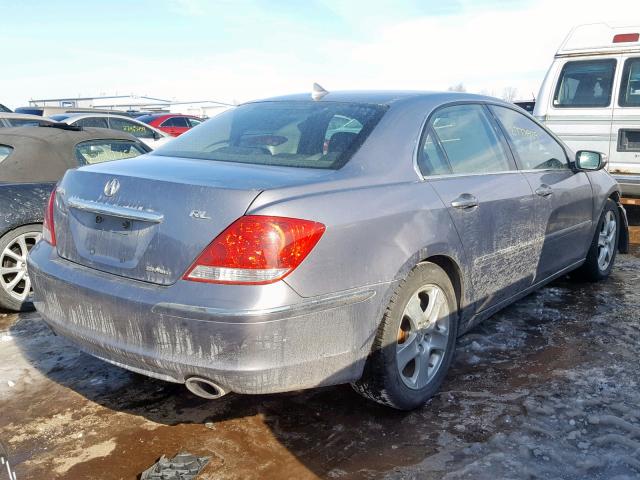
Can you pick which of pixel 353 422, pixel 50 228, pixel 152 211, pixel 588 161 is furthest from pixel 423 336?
pixel 588 161

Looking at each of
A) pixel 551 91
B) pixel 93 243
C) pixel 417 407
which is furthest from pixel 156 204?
pixel 551 91

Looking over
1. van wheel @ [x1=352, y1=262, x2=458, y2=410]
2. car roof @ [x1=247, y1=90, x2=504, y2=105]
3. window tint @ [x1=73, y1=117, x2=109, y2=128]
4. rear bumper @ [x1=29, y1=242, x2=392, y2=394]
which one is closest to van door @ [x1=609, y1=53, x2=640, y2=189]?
car roof @ [x1=247, y1=90, x2=504, y2=105]

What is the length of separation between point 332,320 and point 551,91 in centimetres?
627

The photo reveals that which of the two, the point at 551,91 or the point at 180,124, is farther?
the point at 180,124

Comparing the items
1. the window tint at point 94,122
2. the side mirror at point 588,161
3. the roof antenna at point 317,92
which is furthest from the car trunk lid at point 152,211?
the window tint at point 94,122

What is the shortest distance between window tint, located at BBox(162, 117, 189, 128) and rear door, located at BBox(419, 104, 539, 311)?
14.7 m

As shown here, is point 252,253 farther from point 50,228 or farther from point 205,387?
point 50,228

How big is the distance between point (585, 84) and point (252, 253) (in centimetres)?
649

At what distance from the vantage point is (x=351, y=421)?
9.70ft

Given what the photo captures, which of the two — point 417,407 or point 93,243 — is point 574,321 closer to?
point 417,407

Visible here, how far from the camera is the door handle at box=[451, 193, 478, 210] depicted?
3098 mm

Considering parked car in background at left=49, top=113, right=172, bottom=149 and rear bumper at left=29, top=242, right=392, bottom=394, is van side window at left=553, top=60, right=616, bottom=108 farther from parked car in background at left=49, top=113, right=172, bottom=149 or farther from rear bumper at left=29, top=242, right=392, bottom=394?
parked car in background at left=49, top=113, right=172, bottom=149

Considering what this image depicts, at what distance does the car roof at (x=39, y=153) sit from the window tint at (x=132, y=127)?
757cm

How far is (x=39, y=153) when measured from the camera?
15.6ft
